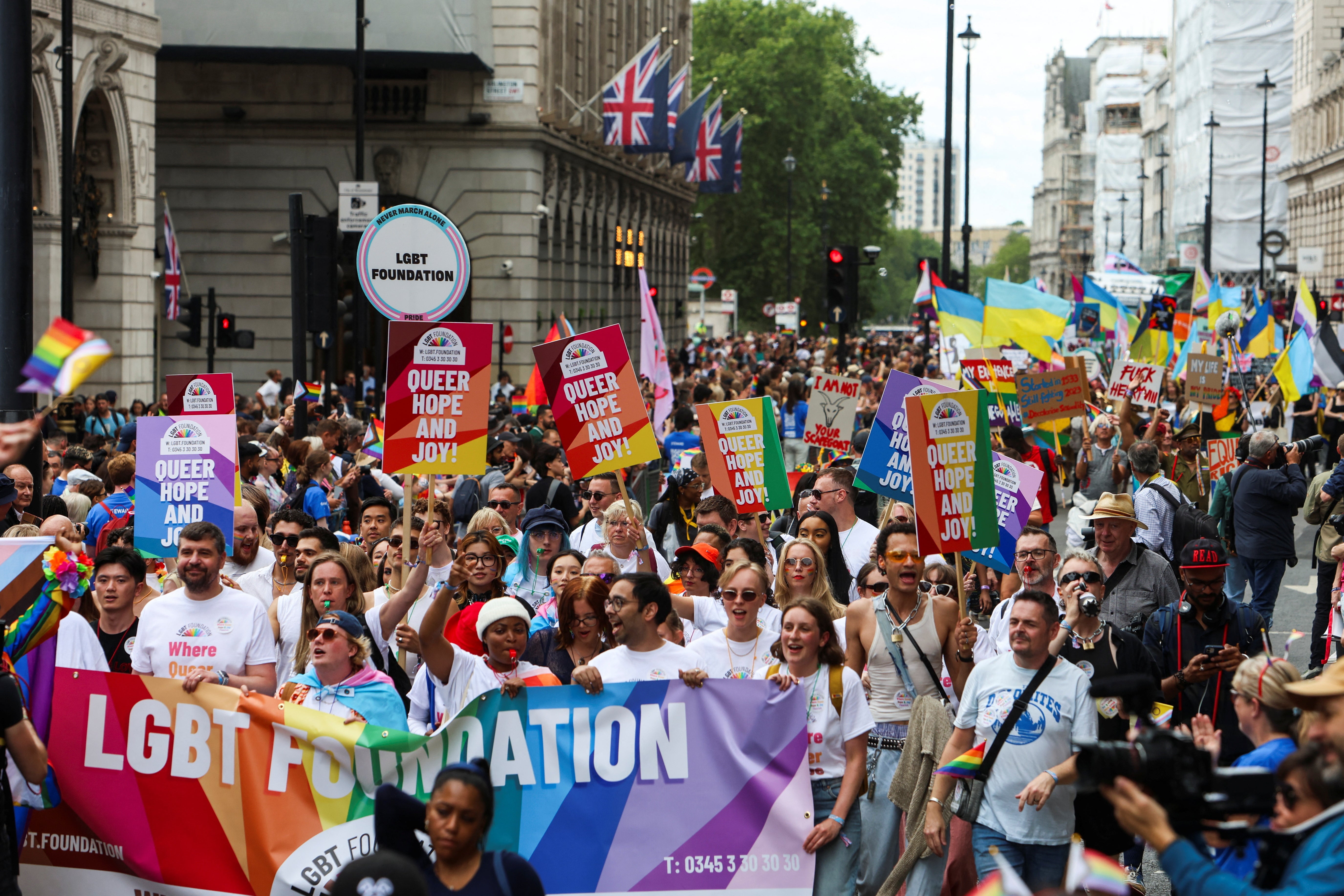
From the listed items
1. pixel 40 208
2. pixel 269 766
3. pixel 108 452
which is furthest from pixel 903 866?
pixel 40 208

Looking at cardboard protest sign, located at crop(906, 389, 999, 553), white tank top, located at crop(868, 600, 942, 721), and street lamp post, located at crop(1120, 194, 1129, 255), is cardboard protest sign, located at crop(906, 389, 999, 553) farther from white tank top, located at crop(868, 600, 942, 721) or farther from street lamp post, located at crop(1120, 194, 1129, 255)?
street lamp post, located at crop(1120, 194, 1129, 255)

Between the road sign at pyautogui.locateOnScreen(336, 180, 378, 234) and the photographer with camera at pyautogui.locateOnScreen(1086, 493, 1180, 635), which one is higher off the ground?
the road sign at pyautogui.locateOnScreen(336, 180, 378, 234)

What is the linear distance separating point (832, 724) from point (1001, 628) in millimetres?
1367

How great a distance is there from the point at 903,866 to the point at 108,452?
8462 mm

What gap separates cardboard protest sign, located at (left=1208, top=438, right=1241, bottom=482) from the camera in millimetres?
13625

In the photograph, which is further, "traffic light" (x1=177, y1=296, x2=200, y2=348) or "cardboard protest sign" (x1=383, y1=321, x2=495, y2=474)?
"traffic light" (x1=177, y1=296, x2=200, y2=348)

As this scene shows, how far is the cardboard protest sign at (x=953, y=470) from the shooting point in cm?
755

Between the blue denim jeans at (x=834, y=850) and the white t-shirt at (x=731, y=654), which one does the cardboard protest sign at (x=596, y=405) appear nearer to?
the white t-shirt at (x=731, y=654)

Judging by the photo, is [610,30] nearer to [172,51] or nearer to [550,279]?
[550,279]

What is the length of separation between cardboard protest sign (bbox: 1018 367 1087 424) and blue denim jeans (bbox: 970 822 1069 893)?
10.4 metres

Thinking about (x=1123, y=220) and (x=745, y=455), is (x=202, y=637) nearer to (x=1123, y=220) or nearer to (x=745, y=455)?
(x=745, y=455)

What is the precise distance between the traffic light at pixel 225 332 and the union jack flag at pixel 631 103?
12.5 metres

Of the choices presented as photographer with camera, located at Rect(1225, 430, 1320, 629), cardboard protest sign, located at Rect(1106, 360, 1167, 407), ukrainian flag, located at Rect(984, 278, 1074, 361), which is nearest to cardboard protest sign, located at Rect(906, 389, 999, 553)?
photographer with camera, located at Rect(1225, 430, 1320, 629)

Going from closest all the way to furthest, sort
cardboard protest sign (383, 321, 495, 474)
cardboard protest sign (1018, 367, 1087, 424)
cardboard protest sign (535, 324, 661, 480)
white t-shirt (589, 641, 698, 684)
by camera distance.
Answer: white t-shirt (589, 641, 698, 684), cardboard protest sign (383, 321, 495, 474), cardboard protest sign (535, 324, 661, 480), cardboard protest sign (1018, 367, 1087, 424)
